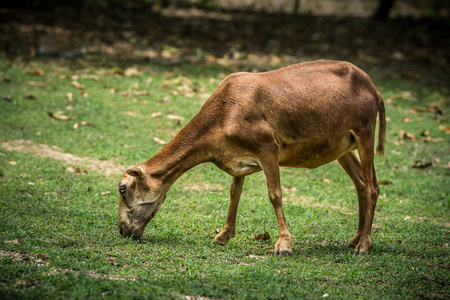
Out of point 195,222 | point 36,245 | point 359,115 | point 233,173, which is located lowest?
point 195,222

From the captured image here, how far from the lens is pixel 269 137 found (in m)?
6.61

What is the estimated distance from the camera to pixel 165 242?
6816 mm

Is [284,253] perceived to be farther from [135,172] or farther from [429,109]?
[429,109]

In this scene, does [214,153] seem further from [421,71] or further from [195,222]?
[421,71]

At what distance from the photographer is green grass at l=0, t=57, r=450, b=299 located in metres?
5.57

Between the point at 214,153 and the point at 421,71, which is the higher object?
the point at 214,153

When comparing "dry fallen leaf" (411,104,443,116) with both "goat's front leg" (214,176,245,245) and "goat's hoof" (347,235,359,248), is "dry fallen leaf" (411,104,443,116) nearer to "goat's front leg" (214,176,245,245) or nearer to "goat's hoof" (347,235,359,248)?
"goat's hoof" (347,235,359,248)

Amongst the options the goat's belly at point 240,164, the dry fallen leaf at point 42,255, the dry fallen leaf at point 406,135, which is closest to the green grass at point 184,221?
the dry fallen leaf at point 42,255

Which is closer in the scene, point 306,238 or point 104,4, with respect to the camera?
point 306,238

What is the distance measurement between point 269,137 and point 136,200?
1.83m

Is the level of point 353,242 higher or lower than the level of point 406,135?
higher

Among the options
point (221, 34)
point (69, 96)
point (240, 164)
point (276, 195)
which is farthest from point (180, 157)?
point (221, 34)

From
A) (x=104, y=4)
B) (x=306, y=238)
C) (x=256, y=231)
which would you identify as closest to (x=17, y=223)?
(x=256, y=231)

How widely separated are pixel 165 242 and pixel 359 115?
121 inches
